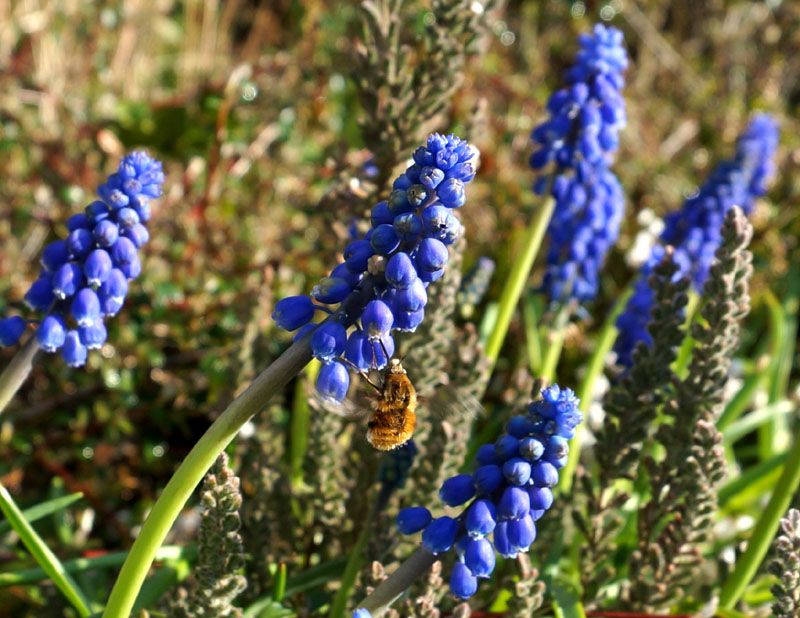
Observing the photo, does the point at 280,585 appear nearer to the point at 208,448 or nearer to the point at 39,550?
the point at 39,550

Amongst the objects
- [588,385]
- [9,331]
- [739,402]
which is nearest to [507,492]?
[9,331]

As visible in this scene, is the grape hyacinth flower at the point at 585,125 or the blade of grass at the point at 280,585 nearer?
the blade of grass at the point at 280,585

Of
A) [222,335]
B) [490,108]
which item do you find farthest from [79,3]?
[222,335]

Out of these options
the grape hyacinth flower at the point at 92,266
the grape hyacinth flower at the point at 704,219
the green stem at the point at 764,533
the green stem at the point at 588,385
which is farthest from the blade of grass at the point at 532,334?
the grape hyacinth flower at the point at 92,266

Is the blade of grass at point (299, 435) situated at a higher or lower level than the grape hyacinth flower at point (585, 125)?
lower

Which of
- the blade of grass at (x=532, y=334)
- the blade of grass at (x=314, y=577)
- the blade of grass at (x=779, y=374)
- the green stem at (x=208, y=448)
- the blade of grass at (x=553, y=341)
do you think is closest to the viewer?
the green stem at (x=208, y=448)

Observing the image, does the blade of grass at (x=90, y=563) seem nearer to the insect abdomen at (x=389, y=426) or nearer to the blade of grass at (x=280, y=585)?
the blade of grass at (x=280, y=585)

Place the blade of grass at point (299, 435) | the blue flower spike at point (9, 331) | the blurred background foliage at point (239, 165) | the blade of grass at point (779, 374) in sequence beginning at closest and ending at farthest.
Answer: the blue flower spike at point (9, 331)
the blade of grass at point (299, 435)
the blurred background foliage at point (239, 165)
the blade of grass at point (779, 374)
